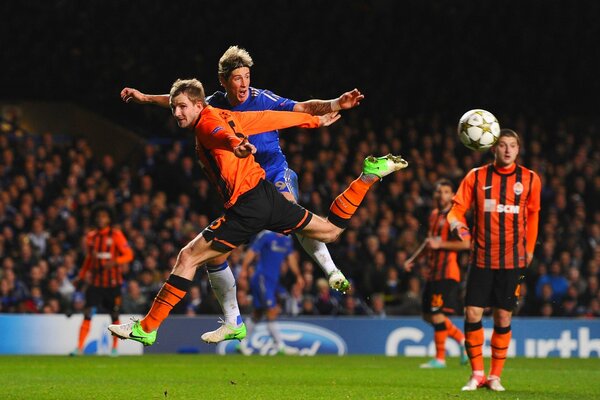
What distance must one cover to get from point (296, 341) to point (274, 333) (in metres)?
0.62

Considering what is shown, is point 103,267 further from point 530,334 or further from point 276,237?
point 530,334

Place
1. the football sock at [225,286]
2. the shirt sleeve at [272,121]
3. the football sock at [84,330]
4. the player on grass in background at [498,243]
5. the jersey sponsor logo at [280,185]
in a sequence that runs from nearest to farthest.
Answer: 1. the shirt sleeve at [272,121]
2. the football sock at [225,286]
3. the jersey sponsor logo at [280,185]
4. the player on grass in background at [498,243]
5. the football sock at [84,330]

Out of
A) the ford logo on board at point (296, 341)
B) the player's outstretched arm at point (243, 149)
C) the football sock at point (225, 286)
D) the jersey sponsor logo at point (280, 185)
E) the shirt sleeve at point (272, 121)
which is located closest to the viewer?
the player's outstretched arm at point (243, 149)

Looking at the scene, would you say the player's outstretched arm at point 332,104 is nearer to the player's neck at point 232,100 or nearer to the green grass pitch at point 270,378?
the player's neck at point 232,100

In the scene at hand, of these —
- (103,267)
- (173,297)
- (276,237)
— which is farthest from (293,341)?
(173,297)

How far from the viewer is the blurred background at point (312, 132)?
673 inches

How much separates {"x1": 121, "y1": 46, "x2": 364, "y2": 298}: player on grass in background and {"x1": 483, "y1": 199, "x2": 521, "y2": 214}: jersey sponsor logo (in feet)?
5.29

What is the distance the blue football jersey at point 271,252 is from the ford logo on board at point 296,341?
0.99 metres

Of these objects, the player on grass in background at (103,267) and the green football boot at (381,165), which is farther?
the player on grass in background at (103,267)

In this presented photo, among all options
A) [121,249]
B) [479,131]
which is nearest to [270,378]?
[479,131]

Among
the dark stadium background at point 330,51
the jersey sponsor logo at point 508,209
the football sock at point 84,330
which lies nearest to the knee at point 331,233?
the jersey sponsor logo at point 508,209

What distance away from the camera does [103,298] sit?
1482 centimetres

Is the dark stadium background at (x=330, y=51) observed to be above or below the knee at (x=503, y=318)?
above

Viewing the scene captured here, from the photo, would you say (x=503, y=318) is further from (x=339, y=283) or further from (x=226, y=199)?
(x=226, y=199)
